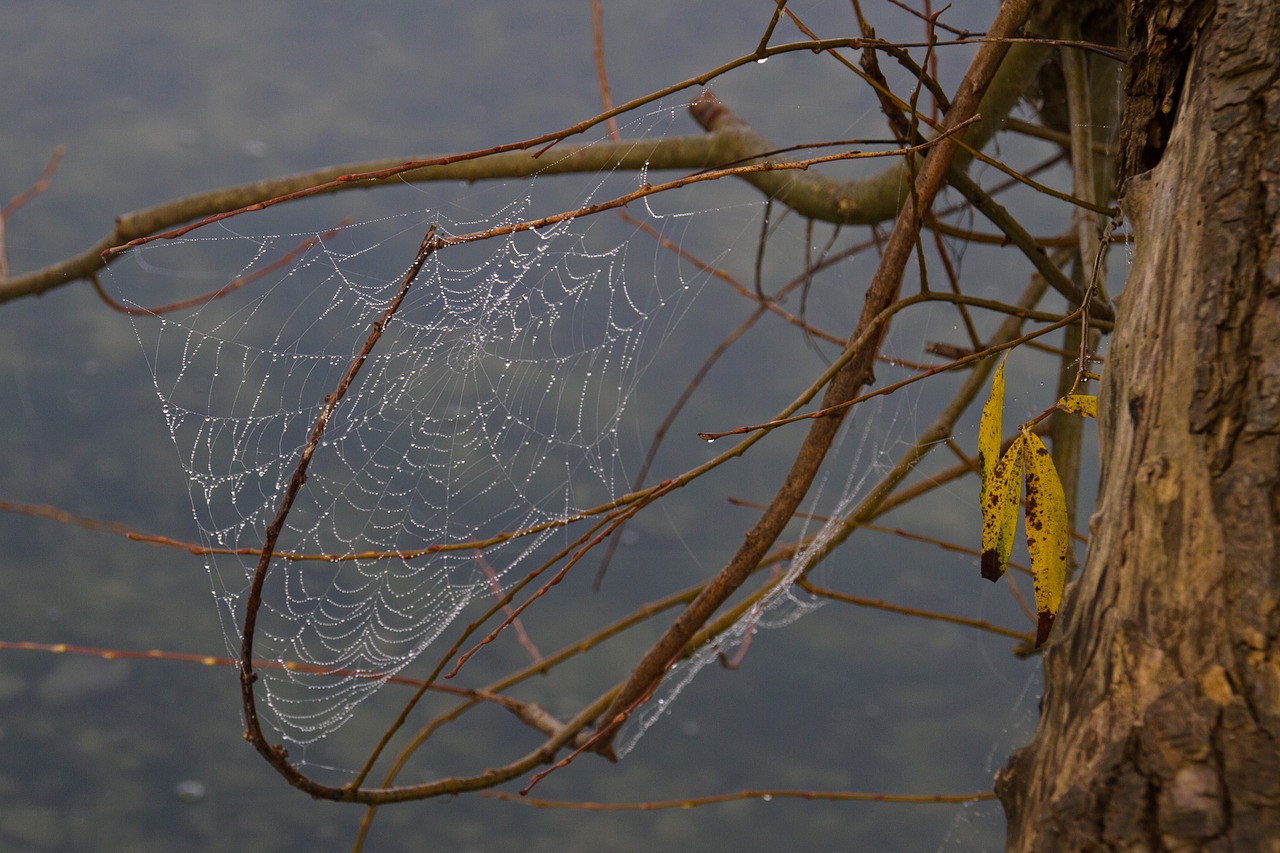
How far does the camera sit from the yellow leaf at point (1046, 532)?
1.47ft

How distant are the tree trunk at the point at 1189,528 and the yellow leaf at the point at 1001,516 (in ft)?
0.18

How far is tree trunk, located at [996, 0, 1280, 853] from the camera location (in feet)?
1.03

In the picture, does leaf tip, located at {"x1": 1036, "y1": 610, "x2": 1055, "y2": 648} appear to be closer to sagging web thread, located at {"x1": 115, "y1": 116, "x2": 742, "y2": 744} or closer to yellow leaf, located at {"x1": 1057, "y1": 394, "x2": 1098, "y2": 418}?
yellow leaf, located at {"x1": 1057, "y1": 394, "x2": 1098, "y2": 418}

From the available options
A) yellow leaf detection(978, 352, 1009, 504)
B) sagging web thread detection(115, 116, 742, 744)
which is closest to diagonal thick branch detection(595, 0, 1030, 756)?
yellow leaf detection(978, 352, 1009, 504)

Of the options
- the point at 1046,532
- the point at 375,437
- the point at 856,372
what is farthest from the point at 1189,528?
the point at 375,437

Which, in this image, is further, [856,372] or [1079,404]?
[856,372]

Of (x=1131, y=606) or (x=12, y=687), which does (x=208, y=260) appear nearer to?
(x=12, y=687)

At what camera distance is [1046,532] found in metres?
0.45

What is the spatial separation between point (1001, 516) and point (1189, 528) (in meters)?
0.12

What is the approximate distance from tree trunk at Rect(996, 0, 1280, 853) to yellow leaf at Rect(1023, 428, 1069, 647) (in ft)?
0.16

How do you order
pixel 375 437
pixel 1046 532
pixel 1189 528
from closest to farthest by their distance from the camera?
pixel 1189 528, pixel 1046 532, pixel 375 437

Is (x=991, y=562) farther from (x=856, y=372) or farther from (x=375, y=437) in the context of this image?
(x=375, y=437)

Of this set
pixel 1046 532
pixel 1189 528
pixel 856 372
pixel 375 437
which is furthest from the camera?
pixel 375 437

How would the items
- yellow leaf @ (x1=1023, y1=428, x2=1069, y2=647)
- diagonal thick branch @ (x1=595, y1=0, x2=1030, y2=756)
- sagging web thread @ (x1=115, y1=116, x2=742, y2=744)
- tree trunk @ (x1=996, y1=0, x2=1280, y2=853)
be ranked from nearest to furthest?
tree trunk @ (x1=996, y1=0, x2=1280, y2=853), yellow leaf @ (x1=1023, y1=428, x2=1069, y2=647), diagonal thick branch @ (x1=595, y1=0, x2=1030, y2=756), sagging web thread @ (x1=115, y1=116, x2=742, y2=744)
